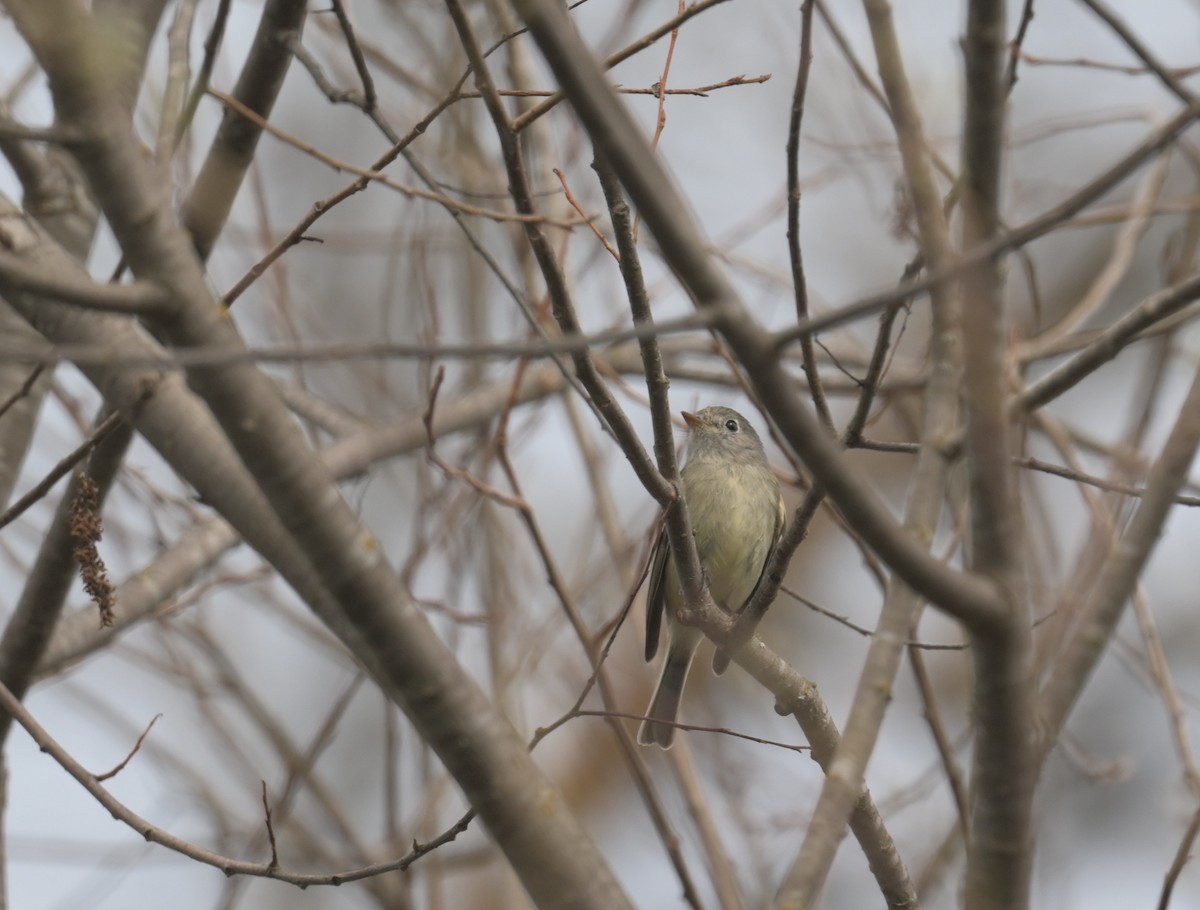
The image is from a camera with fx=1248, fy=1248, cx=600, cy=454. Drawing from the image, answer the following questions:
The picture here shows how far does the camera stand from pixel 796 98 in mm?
2457

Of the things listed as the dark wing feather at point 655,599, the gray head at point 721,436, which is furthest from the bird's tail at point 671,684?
the gray head at point 721,436

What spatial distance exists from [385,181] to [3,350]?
1338 mm

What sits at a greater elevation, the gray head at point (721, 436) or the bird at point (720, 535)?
the gray head at point (721, 436)

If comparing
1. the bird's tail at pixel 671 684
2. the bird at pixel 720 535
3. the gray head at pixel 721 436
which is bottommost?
the bird's tail at pixel 671 684

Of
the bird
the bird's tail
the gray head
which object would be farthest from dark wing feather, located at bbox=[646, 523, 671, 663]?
the gray head

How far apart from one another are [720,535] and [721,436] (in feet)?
2.01

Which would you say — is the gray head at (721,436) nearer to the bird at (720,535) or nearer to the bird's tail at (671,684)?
the bird at (720,535)

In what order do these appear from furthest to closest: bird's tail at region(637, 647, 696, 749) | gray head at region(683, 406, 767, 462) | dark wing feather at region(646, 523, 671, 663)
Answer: gray head at region(683, 406, 767, 462) → bird's tail at region(637, 647, 696, 749) → dark wing feather at region(646, 523, 671, 663)

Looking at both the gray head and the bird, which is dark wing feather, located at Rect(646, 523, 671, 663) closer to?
the bird

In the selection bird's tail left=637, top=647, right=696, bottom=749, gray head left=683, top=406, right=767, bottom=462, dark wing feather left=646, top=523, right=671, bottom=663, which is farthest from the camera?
gray head left=683, top=406, right=767, bottom=462

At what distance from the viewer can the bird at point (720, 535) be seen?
5.09 meters

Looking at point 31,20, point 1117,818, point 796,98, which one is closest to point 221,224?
point 31,20

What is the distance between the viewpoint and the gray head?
5.57 m

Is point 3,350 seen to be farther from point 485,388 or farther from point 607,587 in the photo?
point 607,587
